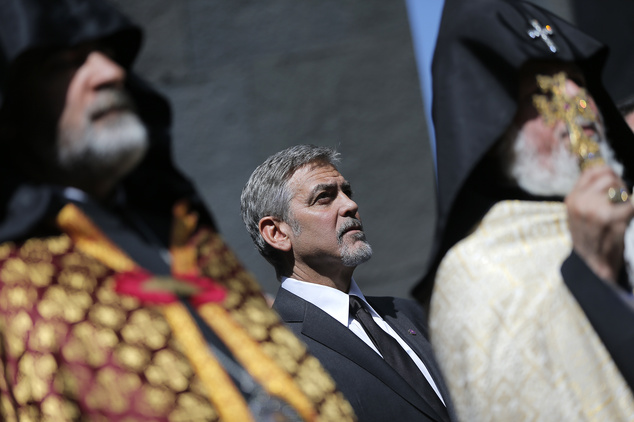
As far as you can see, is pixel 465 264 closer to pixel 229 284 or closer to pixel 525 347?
pixel 525 347

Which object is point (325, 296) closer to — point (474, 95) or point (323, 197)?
point (323, 197)

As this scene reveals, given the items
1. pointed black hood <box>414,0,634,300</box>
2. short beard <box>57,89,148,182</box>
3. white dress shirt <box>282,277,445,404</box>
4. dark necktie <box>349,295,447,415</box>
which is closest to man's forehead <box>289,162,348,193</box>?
white dress shirt <box>282,277,445,404</box>

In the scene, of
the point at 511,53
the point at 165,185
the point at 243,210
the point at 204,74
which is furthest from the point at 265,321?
the point at 204,74

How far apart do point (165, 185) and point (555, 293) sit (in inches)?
47.0

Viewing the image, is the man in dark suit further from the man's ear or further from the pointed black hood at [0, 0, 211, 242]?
the pointed black hood at [0, 0, 211, 242]

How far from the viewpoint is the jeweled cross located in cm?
268

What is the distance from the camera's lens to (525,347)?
2338 millimetres

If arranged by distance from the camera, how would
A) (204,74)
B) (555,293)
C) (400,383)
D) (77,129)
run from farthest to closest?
1. (204,74)
2. (400,383)
3. (555,293)
4. (77,129)

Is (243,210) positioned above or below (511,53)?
below

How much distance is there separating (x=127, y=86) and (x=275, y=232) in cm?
115

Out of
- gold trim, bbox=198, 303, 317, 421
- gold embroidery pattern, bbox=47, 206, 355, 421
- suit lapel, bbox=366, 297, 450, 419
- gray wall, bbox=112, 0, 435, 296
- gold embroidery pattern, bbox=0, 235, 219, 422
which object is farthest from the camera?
gray wall, bbox=112, 0, 435, 296

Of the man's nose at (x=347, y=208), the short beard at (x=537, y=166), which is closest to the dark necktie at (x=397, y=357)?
the man's nose at (x=347, y=208)

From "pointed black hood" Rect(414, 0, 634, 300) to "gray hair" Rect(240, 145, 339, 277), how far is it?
92 centimetres

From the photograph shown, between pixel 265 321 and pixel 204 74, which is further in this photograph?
pixel 204 74
